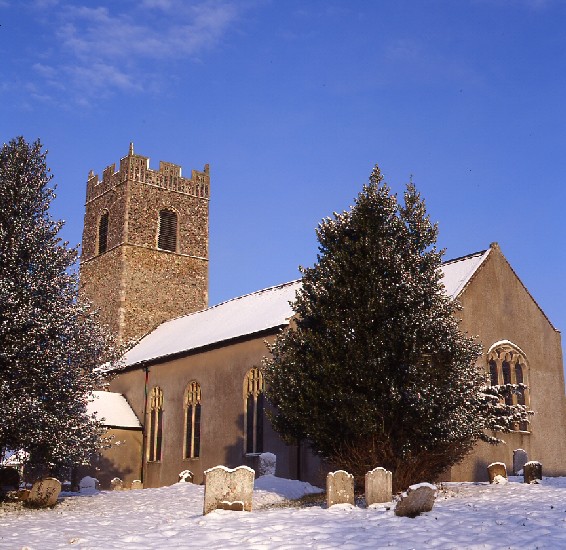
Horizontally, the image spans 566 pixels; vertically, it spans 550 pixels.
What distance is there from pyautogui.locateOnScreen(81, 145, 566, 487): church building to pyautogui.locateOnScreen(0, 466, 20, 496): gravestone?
463 cm

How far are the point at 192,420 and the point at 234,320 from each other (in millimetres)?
4719

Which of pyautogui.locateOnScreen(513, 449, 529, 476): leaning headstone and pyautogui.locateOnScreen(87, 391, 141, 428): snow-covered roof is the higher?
pyautogui.locateOnScreen(87, 391, 141, 428): snow-covered roof

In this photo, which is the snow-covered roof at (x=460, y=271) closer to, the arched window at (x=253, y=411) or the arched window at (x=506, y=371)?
the arched window at (x=506, y=371)

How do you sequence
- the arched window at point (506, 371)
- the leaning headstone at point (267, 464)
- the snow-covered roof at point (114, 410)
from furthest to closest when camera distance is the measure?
the snow-covered roof at point (114, 410) → the arched window at point (506, 371) → the leaning headstone at point (267, 464)

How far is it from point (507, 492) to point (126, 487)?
1969 centimetres

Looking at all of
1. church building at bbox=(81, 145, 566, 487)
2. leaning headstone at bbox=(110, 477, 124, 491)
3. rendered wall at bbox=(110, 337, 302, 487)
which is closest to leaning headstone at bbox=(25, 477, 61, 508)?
church building at bbox=(81, 145, 566, 487)

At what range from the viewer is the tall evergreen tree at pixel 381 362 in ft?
64.6

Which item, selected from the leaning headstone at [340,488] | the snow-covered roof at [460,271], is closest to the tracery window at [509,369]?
the snow-covered roof at [460,271]

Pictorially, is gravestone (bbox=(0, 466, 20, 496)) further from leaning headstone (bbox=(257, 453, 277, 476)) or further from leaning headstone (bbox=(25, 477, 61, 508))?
leaning headstone (bbox=(257, 453, 277, 476))

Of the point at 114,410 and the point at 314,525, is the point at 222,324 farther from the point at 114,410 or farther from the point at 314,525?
the point at 314,525

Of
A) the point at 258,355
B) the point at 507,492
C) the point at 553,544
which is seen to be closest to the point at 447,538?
the point at 553,544

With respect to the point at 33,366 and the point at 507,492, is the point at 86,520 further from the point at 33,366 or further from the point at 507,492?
the point at 507,492

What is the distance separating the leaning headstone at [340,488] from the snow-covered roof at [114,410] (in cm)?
1894

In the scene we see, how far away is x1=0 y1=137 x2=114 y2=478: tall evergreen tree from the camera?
2022 cm
